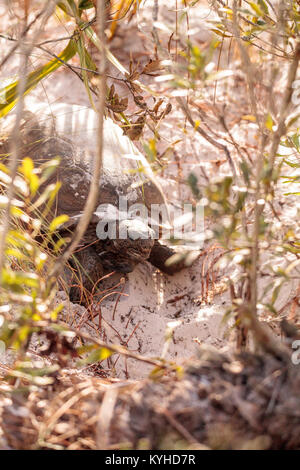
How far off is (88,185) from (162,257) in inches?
20.3

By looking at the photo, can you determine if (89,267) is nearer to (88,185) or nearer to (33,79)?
(88,185)

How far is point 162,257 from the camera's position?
215 centimetres

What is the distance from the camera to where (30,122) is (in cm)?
203

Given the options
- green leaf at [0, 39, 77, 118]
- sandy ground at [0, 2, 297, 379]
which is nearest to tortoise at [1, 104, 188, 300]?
sandy ground at [0, 2, 297, 379]

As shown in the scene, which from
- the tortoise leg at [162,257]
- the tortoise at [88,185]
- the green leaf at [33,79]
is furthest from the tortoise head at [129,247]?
the green leaf at [33,79]

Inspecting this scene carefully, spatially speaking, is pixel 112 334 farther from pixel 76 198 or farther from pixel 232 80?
pixel 232 80

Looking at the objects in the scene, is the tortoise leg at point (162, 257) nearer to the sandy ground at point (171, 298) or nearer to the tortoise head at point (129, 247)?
the sandy ground at point (171, 298)

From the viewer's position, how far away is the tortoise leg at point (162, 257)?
2127 mm

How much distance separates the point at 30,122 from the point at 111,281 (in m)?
0.84

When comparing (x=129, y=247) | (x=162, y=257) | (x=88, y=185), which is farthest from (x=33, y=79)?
(x=162, y=257)

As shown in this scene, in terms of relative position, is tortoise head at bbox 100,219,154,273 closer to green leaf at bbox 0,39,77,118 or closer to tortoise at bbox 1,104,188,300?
tortoise at bbox 1,104,188,300

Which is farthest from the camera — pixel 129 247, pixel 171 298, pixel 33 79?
pixel 171 298

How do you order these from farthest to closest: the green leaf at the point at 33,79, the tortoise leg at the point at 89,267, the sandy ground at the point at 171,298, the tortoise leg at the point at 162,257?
the tortoise leg at the point at 162,257 → the tortoise leg at the point at 89,267 → the sandy ground at the point at 171,298 → the green leaf at the point at 33,79

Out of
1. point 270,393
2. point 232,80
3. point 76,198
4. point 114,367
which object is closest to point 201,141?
point 232,80
